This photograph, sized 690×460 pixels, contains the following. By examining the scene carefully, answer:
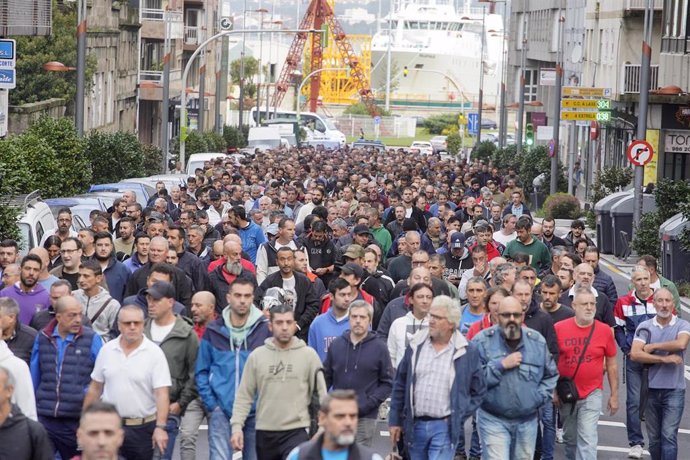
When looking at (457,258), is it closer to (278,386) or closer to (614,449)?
(614,449)

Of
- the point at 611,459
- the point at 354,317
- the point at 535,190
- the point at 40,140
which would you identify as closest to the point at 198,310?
the point at 354,317

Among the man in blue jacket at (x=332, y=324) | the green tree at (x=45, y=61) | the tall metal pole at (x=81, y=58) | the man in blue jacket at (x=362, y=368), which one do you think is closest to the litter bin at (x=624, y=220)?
the tall metal pole at (x=81, y=58)

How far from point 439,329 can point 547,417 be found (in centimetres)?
273

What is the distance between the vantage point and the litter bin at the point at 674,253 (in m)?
28.9

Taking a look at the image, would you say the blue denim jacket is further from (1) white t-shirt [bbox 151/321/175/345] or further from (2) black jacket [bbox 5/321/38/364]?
(2) black jacket [bbox 5/321/38/364]

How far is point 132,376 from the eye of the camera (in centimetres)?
1018

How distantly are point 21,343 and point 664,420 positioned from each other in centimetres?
514

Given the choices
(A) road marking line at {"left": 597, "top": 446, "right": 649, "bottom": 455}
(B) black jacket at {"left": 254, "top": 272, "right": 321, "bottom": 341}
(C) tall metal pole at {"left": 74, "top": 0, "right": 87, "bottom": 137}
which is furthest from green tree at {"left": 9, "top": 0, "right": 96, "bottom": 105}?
(A) road marking line at {"left": 597, "top": 446, "right": 649, "bottom": 455}

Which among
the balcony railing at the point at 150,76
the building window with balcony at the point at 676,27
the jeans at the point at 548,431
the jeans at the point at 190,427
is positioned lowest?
the jeans at the point at 548,431

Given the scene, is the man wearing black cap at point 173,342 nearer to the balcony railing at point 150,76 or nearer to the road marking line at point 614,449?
the road marking line at point 614,449

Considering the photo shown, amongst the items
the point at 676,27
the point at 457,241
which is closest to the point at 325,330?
the point at 457,241

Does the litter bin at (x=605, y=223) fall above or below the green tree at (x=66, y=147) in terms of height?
below

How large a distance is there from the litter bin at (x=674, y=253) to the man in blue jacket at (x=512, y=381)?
1805cm

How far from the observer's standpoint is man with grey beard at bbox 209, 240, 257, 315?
15052mm
